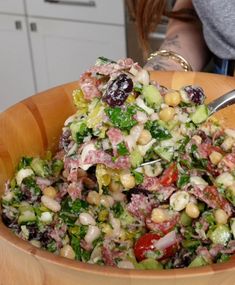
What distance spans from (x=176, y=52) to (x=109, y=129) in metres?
0.59

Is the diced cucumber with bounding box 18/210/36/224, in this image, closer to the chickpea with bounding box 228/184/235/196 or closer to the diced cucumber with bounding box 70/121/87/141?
the diced cucumber with bounding box 70/121/87/141

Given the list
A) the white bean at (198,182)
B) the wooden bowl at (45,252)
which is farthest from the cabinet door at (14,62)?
the white bean at (198,182)

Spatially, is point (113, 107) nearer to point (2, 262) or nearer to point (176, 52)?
point (2, 262)

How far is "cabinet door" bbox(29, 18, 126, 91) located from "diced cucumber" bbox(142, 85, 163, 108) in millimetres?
1389

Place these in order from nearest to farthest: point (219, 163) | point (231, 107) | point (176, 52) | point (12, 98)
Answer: point (219, 163), point (231, 107), point (176, 52), point (12, 98)

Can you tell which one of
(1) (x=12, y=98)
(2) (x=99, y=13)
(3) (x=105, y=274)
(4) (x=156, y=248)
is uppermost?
(3) (x=105, y=274)

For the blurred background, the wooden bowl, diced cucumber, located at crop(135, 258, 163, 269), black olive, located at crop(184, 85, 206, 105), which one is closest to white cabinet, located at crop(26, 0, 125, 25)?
the blurred background

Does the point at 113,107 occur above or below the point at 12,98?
above

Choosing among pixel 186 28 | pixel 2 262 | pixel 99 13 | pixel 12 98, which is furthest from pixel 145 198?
pixel 12 98

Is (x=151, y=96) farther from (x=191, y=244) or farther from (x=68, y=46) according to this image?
(x=68, y=46)

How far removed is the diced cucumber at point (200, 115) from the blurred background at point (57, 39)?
1228 millimetres

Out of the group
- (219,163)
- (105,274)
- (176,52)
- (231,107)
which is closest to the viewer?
(105,274)

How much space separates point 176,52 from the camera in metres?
1.30

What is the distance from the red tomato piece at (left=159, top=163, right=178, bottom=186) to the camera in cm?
78
